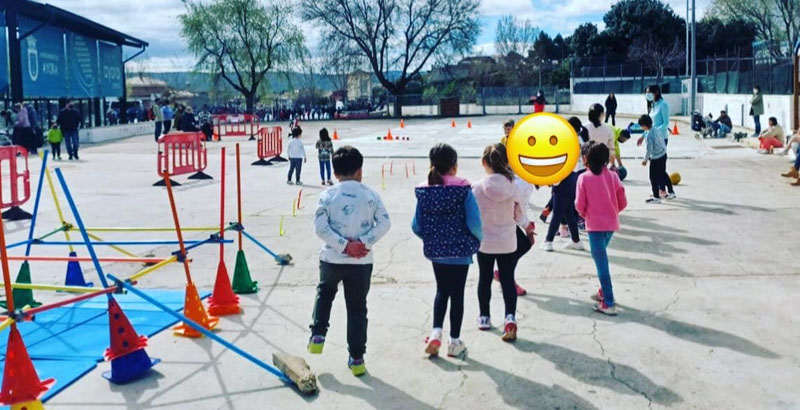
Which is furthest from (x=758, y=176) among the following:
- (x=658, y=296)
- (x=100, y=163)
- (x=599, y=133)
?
(x=100, y=163)

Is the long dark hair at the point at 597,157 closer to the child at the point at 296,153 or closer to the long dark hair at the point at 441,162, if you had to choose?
the long dark hair at the point at 441,162

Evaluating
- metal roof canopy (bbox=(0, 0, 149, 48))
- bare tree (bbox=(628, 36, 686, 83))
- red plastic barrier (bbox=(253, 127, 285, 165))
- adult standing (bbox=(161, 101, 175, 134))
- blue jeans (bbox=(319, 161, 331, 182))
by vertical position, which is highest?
bare tree (bbox=(628, 36, 686, 83))

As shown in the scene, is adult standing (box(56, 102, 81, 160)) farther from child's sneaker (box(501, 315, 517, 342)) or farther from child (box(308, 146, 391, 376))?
child's sneaker (box(501, 315, 517, 342))

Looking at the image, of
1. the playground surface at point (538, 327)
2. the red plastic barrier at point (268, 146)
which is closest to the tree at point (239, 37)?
the red plastic barrier at point (268, 146)

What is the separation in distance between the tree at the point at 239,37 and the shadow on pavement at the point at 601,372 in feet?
192

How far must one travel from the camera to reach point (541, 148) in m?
6.12

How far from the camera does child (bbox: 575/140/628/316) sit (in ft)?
21.6

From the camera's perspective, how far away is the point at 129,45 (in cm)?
4284

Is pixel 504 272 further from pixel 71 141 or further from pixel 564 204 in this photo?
pixel 71 141

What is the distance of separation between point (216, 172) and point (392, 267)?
12050 mm

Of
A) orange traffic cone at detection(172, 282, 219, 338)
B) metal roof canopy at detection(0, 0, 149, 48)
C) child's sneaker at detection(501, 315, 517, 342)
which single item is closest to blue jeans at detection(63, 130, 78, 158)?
metal roof canopy at detection(0, 0, 149, 48)

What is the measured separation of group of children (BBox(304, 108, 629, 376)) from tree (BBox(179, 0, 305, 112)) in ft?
191

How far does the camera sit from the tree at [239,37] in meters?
61.5

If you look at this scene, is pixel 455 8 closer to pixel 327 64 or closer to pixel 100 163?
pixel 327 64
